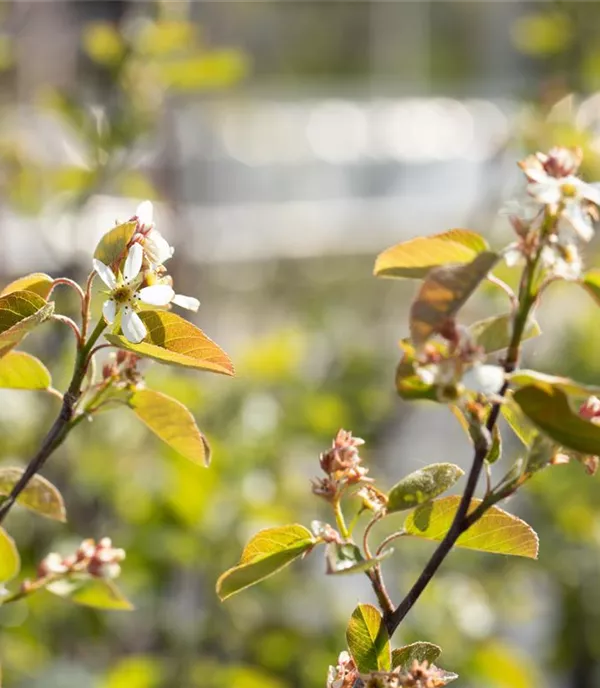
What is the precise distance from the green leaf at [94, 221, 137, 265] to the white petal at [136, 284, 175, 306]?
0.02m

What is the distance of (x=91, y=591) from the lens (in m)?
0.54

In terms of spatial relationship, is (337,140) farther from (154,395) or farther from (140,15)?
(154,395)

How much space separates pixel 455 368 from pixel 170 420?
0.53ft

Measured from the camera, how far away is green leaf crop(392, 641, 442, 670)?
43cm

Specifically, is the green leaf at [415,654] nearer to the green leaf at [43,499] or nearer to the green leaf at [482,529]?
the green leaf at [482,529]

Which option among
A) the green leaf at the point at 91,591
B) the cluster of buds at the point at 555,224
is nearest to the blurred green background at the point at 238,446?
the green leaf at the point at 91,591

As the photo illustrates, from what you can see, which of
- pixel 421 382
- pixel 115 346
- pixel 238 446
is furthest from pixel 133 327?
pixel 238 446

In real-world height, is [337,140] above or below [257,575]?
below

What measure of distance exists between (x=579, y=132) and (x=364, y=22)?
4.43m

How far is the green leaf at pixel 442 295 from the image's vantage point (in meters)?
0.36

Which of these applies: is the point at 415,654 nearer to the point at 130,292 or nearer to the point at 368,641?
the point at 368,641

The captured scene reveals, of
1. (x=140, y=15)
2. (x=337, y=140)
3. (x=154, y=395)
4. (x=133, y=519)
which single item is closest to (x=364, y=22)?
(x=337, y=140)

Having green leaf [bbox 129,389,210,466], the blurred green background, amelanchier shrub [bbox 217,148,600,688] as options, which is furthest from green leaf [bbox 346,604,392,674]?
the blurred green background

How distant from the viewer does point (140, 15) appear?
5.02 ft
